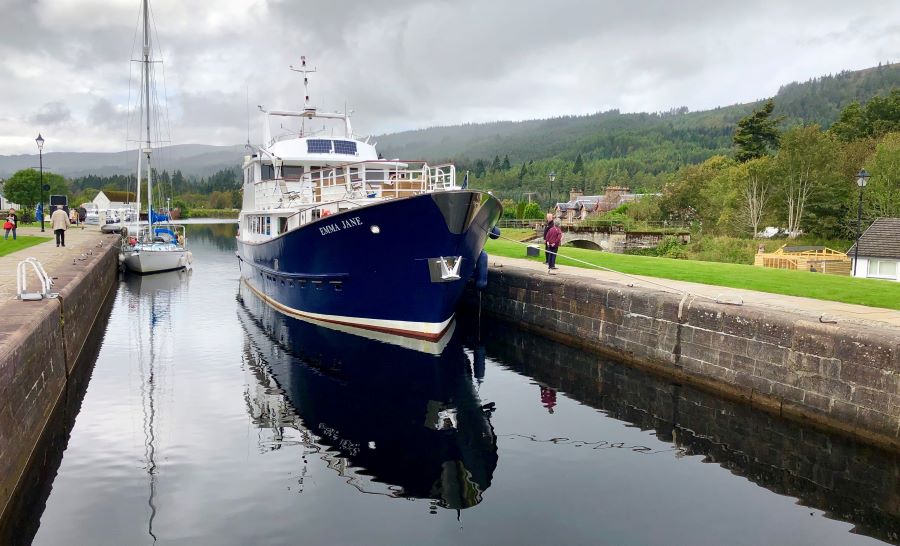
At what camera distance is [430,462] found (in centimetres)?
839

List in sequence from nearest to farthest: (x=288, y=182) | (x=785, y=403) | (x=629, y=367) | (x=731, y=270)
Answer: (x=785, y=403), (x=629, y=367), (x=731, y=270), (x=288, y=182)

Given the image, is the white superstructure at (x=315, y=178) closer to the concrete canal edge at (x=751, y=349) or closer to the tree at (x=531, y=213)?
the concrete canal edge at (x=751, y=349)

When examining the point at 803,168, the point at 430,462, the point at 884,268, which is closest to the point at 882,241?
the point at 884,268

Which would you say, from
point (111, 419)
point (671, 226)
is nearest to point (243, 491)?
point (111, 419)

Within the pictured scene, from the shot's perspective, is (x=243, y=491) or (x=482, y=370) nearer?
(x=243, y=491)

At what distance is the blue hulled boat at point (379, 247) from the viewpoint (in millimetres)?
13586

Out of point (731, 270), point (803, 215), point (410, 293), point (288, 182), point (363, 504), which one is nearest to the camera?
point (363, 504)

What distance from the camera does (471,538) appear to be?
6.46 meters

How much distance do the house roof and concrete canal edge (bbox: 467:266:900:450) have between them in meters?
22.5

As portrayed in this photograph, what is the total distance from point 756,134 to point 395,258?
5520 centimetres

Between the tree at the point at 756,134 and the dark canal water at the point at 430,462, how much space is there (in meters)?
53.0

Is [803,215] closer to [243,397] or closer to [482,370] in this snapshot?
[482,370]

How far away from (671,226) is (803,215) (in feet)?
55.6

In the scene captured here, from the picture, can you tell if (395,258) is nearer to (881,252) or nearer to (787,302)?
(787,302)
